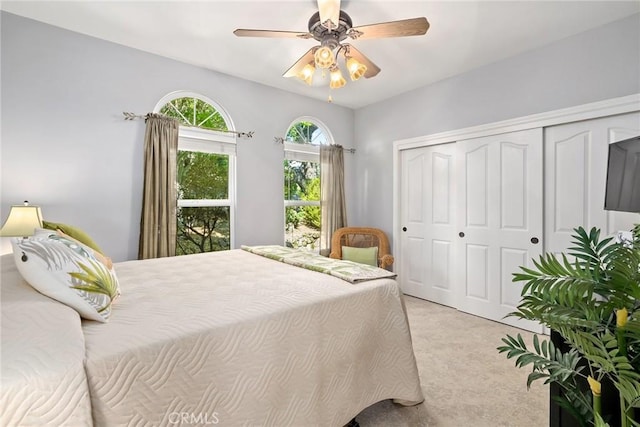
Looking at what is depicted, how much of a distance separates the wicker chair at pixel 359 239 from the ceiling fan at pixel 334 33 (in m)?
2.31

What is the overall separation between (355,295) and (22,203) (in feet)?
8.81

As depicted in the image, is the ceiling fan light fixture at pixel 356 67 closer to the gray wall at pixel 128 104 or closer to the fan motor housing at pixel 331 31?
the fan motor housing at pixel 331 31

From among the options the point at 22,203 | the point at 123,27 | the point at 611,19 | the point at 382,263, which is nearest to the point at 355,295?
the point at 382,263

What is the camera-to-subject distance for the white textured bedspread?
3.20 feet

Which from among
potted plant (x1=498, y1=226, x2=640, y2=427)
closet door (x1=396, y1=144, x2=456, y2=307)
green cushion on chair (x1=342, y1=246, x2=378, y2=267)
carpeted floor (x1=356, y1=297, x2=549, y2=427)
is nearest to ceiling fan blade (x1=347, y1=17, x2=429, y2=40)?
potted plant (x1=498, y1=226, x2=640, y2=427)

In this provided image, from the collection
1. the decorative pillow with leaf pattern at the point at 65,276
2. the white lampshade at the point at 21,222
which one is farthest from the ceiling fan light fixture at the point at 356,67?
the white lampshade at the point at 21,222

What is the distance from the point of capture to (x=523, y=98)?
3023 millimetres

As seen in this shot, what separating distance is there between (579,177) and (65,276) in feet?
11.8

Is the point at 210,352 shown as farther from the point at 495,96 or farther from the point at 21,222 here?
the point at 495,96

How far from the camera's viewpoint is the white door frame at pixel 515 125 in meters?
2.45

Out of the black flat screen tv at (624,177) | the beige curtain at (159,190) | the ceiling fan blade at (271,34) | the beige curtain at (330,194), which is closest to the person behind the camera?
the black flat screen tv at (624,177)

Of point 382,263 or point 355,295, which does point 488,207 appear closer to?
point 382,263

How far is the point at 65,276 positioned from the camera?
1081 millimetres

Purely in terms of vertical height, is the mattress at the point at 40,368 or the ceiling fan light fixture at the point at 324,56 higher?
the ceiling fan light fixture at the point at 324,56
